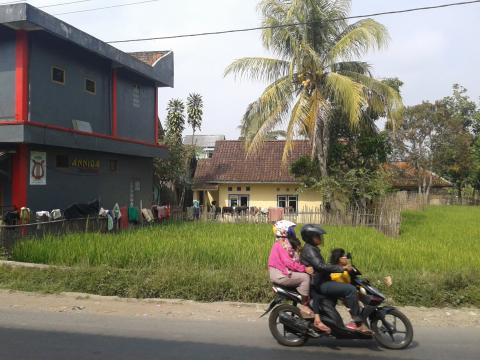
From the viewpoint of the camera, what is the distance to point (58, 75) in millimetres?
17578

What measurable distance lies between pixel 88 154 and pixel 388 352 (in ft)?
50.0

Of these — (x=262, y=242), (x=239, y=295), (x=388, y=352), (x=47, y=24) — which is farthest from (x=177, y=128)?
(x=388, y=352)

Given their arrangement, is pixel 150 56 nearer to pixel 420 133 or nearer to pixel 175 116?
pixel 175 116

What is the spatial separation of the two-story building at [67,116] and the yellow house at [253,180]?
9.73 meters

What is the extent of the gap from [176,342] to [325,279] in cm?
200

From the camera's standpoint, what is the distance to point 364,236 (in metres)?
Answer: 15.3

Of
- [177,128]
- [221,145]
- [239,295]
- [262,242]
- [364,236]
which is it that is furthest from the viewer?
[177,128]

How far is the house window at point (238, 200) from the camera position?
1296 inches

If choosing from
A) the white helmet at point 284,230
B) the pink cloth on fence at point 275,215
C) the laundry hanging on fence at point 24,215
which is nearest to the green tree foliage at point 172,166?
the pink cloth on fence at point 275,215

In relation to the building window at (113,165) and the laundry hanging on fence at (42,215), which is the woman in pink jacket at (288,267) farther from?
the building window at (113,165)

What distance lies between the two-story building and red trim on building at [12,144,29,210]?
0.09 feet

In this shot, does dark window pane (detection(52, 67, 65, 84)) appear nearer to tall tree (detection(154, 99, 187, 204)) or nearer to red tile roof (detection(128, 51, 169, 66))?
red tile roof (detection(128, 51, 169, 66))

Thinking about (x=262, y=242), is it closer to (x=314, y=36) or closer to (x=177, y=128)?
(x=314, y=36)

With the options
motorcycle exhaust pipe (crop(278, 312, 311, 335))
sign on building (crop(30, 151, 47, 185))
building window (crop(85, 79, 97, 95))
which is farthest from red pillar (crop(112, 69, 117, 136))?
motorcycle exhaust pipe (crop(278, 312, 311, 335))
